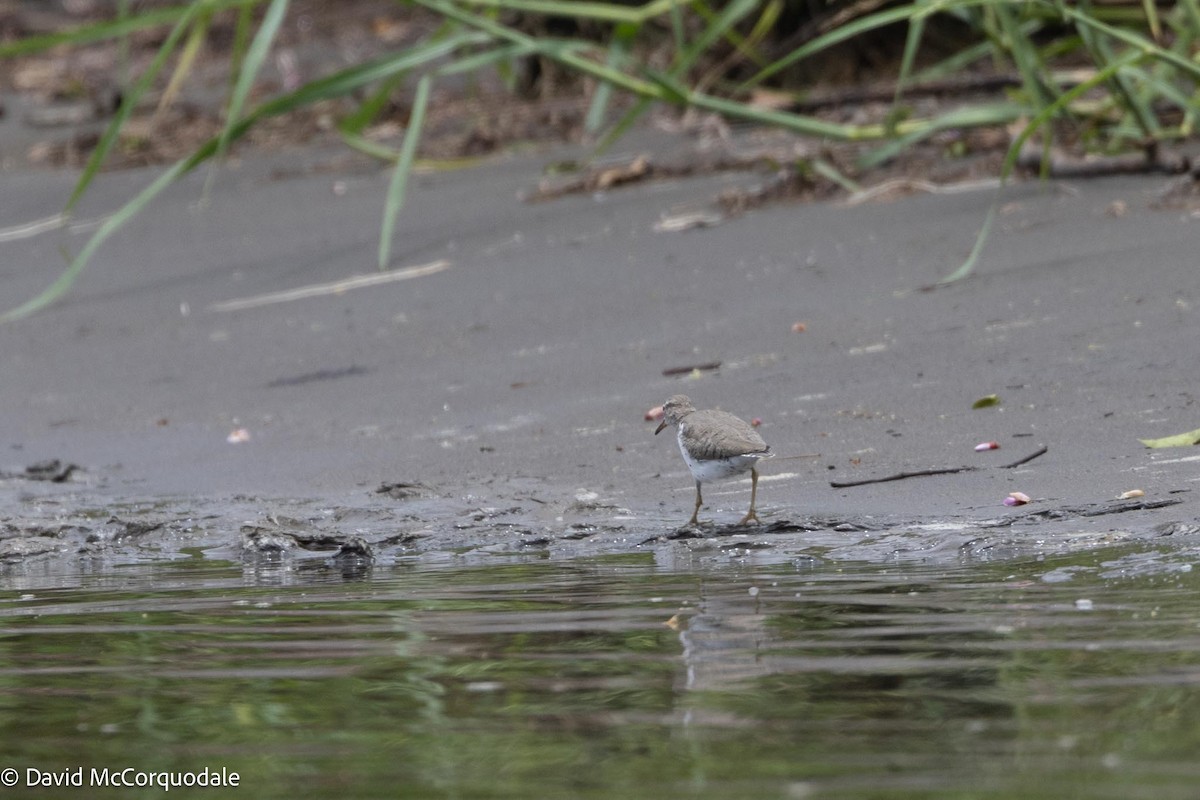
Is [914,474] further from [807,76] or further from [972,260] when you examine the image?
[807,76]

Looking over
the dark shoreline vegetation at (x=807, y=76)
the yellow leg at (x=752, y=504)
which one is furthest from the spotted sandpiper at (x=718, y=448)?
the dark shoreline vegetation at (x=807, y=76)

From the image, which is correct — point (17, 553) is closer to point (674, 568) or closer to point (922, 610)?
point (674, 568)

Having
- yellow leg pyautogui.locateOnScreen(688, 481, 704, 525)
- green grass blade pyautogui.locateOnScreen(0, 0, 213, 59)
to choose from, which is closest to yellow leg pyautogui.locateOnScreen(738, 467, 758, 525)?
yellow leg pyautogui.locateOnScreen(688, 481, 704, 525)

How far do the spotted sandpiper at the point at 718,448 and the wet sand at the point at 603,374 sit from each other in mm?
168

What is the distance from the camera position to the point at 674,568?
203 inches

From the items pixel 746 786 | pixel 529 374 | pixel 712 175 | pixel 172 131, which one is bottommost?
pixel 746 786

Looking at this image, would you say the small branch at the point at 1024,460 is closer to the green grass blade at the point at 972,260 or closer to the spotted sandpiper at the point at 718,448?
the spotted sandpiper at the point at 718,448

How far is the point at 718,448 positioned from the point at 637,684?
194 cm

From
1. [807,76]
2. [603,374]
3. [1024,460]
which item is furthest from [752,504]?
[807,76]

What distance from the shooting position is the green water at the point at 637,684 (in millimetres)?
3025

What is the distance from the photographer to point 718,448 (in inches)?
219

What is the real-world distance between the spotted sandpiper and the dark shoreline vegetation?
1.84 m

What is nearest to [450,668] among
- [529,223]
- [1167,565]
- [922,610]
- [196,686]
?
[196,686]

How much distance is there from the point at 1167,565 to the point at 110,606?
8.97 ft
